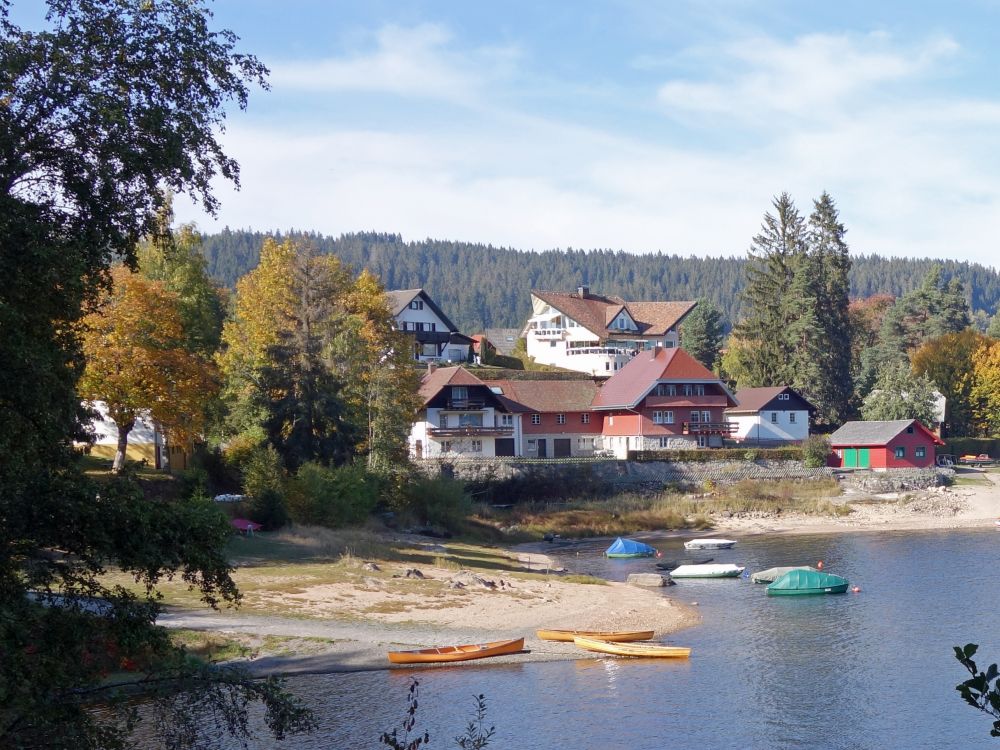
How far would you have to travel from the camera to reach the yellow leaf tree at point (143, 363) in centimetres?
4669

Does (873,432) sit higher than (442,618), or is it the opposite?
(873,432)

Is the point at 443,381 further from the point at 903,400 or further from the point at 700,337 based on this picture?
the point at 700,337

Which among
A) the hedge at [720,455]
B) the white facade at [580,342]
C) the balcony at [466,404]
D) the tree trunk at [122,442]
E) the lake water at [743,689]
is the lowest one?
the lake water at [743,689]

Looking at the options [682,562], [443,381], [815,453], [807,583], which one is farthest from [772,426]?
[807,583]

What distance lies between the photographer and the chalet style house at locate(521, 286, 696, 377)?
11138 cm

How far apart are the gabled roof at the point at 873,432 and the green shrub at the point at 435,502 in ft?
121

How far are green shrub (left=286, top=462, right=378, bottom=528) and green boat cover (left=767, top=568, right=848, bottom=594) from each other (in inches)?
798

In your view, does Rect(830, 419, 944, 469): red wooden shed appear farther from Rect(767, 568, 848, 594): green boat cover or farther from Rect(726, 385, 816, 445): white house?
Rect(767, 568, 848, 594): green boat cover

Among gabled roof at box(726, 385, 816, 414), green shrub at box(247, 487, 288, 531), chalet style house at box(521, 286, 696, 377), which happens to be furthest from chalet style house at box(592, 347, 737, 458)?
green shrub at box(247, 487, 288, 531)

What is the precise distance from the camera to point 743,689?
28.9m

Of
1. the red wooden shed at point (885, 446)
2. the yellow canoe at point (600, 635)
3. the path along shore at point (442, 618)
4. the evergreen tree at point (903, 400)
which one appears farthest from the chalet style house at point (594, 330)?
the yellow canoe at point (600, 635)

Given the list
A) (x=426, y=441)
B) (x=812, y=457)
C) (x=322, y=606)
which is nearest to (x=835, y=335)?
(x=812, y=457)

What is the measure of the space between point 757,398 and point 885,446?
11.7m

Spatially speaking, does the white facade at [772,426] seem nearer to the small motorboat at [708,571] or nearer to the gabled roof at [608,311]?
the gabled roof at [608,311]
